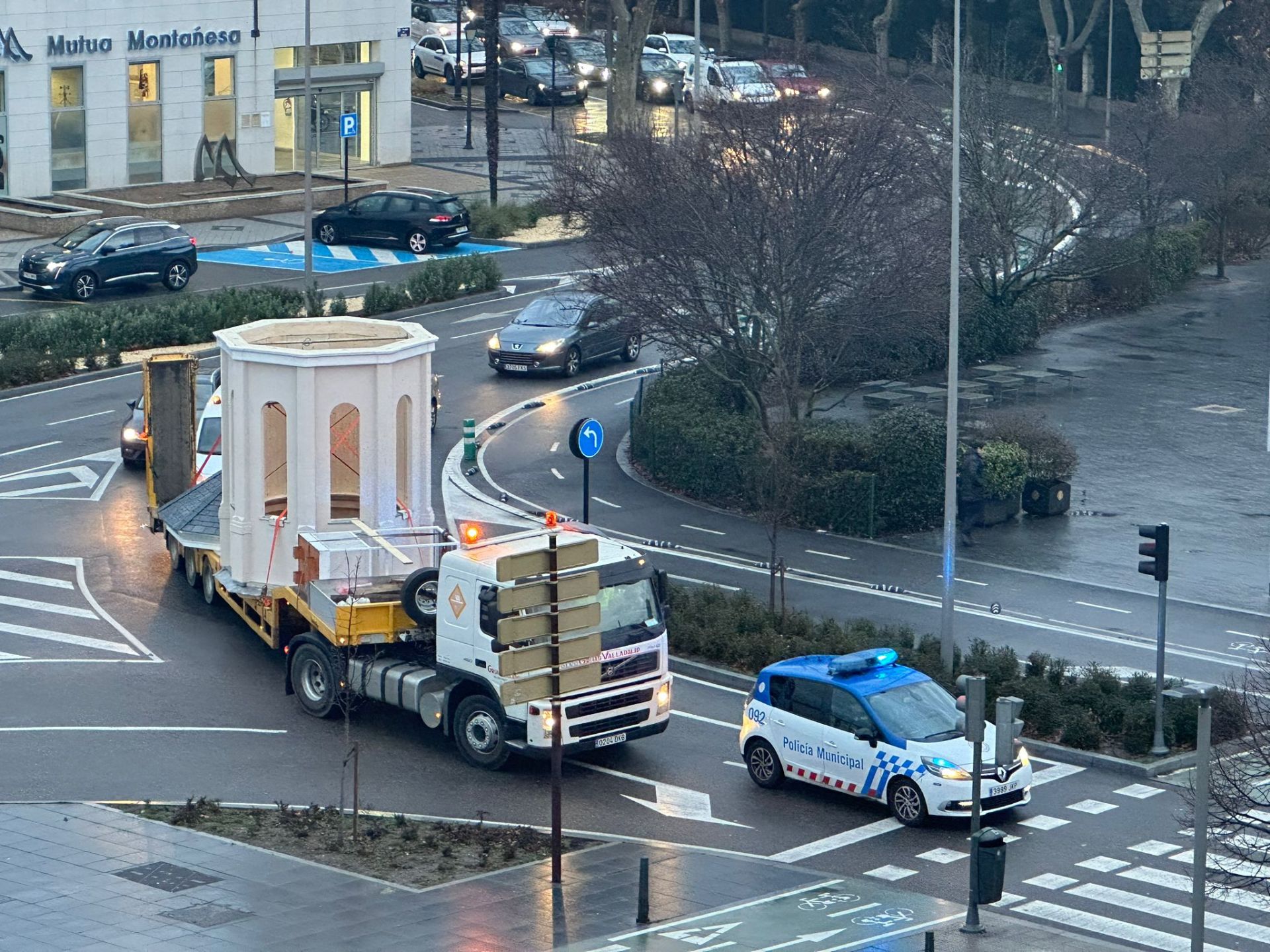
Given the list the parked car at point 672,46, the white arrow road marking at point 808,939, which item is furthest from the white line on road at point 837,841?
the parked car at point 672,46

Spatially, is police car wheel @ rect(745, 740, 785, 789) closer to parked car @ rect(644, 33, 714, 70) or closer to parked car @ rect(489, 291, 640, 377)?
parked car @ rect(489, 291, 640, 377)

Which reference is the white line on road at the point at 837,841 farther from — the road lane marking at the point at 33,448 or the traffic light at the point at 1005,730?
the road lane marking at the point at 33,448

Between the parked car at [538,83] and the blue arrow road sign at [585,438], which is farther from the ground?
the parked car at [538,83]

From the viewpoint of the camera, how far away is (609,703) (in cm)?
2219

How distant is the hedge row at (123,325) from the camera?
41.4m

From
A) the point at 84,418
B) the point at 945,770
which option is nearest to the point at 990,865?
the point at 945,770

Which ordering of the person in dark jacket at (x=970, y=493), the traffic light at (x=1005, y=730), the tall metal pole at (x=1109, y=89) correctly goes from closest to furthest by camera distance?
1. the traffic light at (x=1005, y=730)
2. the person in dark jacket at (x=970, y=493)
3. the tall metal pole at (x=1109, y=89)

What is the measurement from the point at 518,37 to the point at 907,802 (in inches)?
2654

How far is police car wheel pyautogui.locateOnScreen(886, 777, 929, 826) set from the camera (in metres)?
21.0

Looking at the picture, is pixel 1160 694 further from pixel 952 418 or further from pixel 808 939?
pixel 808 939

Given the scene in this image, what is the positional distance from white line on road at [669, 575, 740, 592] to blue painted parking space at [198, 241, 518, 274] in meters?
21.8

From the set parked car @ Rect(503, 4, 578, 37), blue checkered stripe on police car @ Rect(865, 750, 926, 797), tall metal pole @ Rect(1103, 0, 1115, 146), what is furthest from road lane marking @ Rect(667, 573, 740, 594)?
parked car @ Rect(503, 4, 578, 37)

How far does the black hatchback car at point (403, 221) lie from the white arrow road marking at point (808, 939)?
38.7m

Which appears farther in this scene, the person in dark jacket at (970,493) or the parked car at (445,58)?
the parked car at (445,58)
